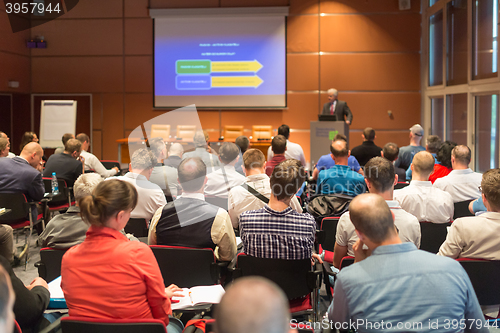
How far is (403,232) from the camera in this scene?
7.87ft

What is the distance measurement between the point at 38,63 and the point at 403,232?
10.7 meters

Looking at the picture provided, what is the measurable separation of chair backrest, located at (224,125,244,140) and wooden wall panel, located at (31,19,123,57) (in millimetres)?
3373

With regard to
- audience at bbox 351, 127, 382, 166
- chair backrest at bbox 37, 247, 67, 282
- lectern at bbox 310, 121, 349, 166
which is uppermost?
lectern at bbox 310, 121, 349, 166

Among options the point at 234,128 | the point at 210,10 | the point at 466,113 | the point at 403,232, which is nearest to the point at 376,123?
the point at 466,113

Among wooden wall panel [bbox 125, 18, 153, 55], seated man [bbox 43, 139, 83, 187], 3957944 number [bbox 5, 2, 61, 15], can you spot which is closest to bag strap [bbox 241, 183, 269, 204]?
seated man [bbox 43, 139, 83, 187]

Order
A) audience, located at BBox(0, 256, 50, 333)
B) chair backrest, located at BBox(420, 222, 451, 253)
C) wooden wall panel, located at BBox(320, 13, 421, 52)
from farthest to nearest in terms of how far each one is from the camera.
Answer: wooden wall panel, located at BBox(320, 13, 421, 52) → chair backrest, located at BBox(420, 222, 451, 253) → audience, located at BBox(0, 256, 50, 333)

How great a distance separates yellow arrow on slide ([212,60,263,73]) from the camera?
981 cm

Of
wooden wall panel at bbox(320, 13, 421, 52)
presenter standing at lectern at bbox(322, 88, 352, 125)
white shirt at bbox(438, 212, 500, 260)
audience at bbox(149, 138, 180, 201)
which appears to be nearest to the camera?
white shirt at bbox(438, 212, 500, 260)

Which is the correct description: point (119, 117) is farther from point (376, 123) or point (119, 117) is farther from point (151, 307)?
point (151, 307)

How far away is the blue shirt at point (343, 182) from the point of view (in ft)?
12.1

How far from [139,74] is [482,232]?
9.37m

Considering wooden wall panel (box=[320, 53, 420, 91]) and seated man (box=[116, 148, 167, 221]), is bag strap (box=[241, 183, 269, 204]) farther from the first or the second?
wooden wall panel (box=[320, 53, 420, 91])

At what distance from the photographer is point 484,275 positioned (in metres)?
2.04

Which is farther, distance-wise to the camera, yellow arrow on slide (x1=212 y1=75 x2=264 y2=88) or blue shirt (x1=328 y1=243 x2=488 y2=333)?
yellow arrow on slide (x1=212 y1=75 x2=264 y2=88)
